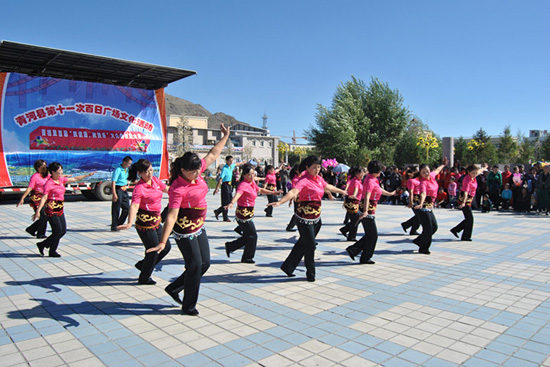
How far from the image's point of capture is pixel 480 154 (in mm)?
48344

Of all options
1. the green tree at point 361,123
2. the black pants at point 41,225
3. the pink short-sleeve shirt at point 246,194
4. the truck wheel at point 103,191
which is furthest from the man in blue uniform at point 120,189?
the green tree at point 361,123

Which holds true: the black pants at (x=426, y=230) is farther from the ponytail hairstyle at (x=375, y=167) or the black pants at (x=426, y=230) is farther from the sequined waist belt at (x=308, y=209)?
the sequined waist belt at (x=308, y=209)

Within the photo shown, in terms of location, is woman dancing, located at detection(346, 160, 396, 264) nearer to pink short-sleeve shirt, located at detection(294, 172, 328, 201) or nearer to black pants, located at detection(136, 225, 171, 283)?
pink short-sleeve shirt, located at detection(294, 172, 328, 201)

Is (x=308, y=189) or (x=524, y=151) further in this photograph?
(x=524, y=151)

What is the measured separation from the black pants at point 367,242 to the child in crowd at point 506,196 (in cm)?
1118

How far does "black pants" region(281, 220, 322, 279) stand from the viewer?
5.97 meters

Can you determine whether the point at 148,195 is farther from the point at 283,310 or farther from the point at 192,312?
the point at 283,310

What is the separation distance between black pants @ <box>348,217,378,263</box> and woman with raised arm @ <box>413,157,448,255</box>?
4.88 feet

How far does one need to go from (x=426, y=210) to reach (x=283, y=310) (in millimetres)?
4551

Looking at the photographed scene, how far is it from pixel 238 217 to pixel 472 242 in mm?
5421

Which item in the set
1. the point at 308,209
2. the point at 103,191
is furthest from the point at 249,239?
the point at 103,191

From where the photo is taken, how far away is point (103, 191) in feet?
62.9

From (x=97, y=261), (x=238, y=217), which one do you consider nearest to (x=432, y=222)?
(x=238, y=217)

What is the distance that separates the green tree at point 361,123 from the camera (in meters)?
42.2
